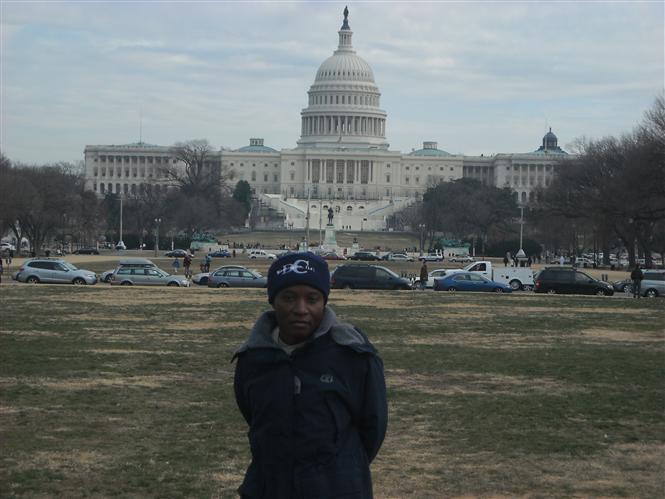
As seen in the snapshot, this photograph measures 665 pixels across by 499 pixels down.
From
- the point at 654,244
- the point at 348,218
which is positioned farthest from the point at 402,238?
the point at 654,244

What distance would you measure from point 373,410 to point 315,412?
297mm

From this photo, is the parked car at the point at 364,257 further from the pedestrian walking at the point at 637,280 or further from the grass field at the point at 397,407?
the grass field at the point at 397,407

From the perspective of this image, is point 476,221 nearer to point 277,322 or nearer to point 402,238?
point 402,238

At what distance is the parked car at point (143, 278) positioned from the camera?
160 ft

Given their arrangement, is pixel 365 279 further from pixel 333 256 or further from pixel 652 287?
pixel 333 256

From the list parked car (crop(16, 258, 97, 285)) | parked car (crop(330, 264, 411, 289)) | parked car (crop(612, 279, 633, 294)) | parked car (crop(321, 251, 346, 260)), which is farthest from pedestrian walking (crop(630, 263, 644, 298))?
parked car (crop(321, 251, 346, 260))

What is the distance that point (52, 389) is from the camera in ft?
53.2

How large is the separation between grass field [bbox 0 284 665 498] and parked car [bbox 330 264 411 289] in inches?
730

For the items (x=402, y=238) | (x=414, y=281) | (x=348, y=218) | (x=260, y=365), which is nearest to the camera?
(x=260, y=365)

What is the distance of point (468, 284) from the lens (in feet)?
163

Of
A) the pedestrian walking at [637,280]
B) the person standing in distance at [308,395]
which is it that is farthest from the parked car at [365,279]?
the person standing in distance at [308,395]

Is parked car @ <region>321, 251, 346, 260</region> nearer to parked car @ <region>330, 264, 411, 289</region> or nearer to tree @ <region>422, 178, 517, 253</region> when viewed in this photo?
tree @ <region>422, 178, 517, 253</region>

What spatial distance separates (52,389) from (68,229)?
93.1 meters

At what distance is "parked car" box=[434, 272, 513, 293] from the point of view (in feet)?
163
